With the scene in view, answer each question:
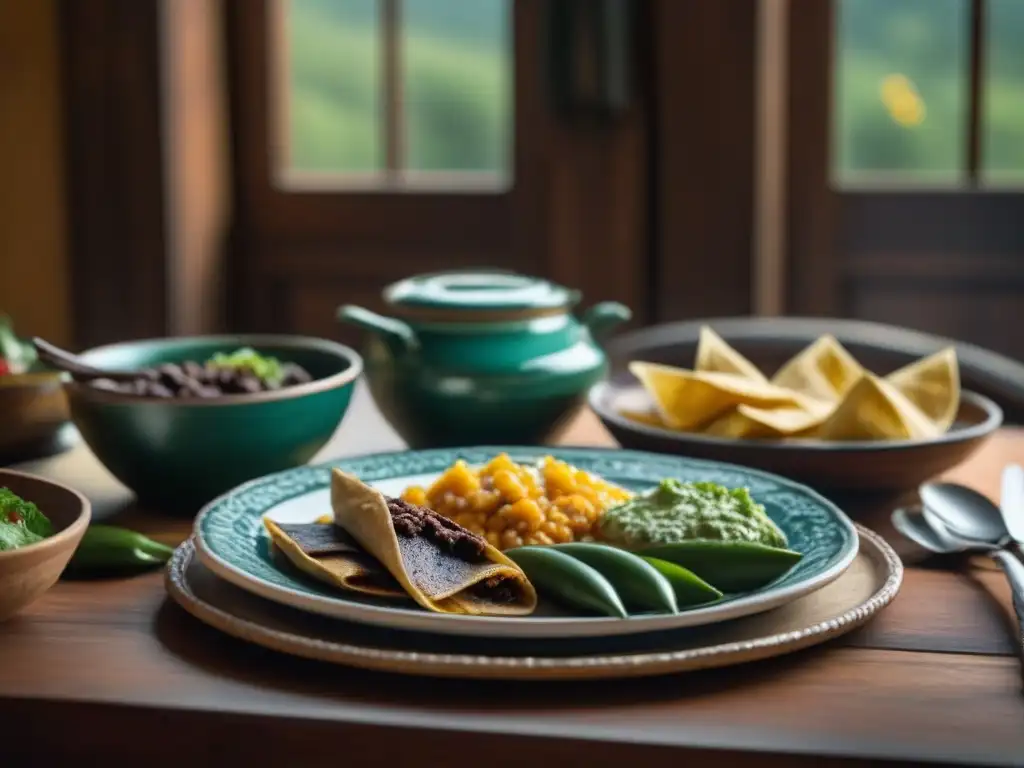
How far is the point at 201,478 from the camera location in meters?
1.18

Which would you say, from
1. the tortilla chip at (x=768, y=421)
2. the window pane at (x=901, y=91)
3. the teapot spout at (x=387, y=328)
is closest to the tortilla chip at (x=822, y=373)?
the tortilla chip at (x=768, y=421)

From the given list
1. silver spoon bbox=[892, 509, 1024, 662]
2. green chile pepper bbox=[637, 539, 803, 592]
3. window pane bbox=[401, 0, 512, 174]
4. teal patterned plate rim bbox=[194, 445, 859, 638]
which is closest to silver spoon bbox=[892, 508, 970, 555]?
silver spoon bbox=[892, 509, 1024, 662]

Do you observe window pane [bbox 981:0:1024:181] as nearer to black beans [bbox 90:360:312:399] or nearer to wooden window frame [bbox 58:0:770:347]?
wooden window frame [bbox 58:0:770:347]

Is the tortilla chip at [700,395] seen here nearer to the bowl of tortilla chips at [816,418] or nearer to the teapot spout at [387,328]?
the bowl of tortilla chips at [816,418]

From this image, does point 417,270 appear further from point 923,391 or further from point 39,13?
point 923,391

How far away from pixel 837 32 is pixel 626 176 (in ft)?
1.52

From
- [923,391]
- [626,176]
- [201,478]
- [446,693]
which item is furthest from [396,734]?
[626,176]

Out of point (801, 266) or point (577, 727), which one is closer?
point (577, 727)

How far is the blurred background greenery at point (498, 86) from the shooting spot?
8.51 ft

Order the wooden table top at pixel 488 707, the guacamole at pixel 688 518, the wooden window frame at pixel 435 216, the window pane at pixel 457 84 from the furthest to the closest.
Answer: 1. the window pane at pixel 457 84
2. the wooden window frame at pixel 435 216
3. the guacamole at pixel 688 518
4. the wooden table top at pixel 488 707

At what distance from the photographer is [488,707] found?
75 cm

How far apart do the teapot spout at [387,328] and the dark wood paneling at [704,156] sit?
4.40 ft

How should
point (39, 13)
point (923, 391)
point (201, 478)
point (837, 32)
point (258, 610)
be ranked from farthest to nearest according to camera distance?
point (39, 13)
point (837, 32)
point (923, 391)
point (201, 478)
point (258, 610)

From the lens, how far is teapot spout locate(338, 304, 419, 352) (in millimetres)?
1354
